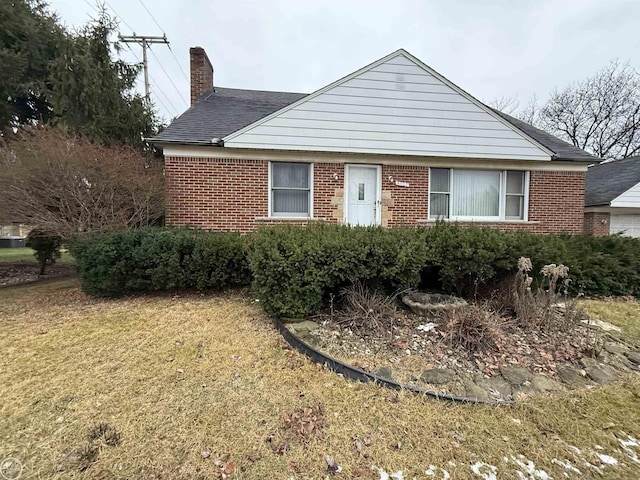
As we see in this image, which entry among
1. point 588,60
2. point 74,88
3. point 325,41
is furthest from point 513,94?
point 74,88

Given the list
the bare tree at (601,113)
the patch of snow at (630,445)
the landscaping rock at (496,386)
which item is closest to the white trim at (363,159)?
the landscaping rock at (496,386)

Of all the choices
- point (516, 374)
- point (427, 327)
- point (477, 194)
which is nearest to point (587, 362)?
point (516, 374)

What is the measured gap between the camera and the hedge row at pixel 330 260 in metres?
3.99

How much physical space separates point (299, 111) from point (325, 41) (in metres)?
9.67

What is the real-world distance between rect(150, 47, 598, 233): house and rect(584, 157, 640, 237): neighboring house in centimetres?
366

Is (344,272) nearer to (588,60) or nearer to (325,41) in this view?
(325,41)

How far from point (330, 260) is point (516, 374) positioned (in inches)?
91.0

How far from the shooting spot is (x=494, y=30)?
13.0 meters

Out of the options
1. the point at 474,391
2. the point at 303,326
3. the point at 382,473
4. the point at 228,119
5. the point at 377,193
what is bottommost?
the point at 382,473

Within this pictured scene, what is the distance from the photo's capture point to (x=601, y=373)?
3.10m

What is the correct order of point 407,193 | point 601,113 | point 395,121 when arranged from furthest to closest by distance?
point 601,113, point 407,193, point 395,121

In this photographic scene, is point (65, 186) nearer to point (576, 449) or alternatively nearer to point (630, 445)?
point (576, 449)

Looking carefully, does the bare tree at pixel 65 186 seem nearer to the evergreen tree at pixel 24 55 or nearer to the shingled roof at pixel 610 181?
the evergreen tree at pixel 24 55

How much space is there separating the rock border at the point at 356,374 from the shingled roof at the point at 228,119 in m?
5.96
